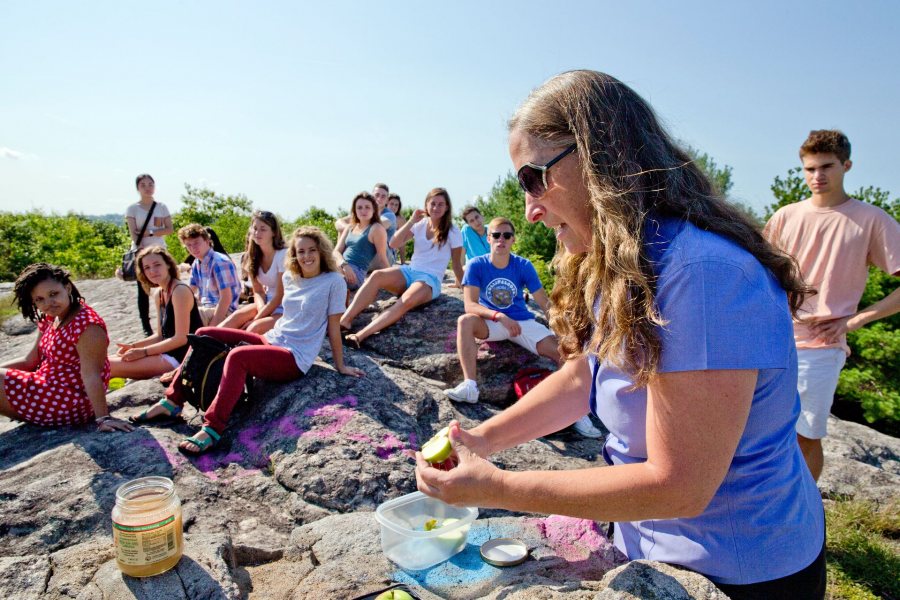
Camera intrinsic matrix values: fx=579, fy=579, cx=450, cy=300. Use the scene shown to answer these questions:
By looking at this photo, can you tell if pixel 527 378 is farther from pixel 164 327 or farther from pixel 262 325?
pixel 164 327

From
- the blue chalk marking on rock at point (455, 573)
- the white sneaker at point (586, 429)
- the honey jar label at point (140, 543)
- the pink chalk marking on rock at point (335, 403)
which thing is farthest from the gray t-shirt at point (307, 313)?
the blue chalk marking on rock at point (455, 573)

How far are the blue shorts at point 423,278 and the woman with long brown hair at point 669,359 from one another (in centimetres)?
503

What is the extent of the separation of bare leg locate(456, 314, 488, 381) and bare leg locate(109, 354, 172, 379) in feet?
8.84

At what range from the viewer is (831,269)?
12.1 ft

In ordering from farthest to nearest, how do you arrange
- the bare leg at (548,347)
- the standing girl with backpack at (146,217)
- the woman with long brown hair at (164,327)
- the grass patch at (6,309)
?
the grass patch at (6,309) → the standing girl with backpack at (146,217) → the bare leg at (548,347) → the woman with long brown hair at (164,327)

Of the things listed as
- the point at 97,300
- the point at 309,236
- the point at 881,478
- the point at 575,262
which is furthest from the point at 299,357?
the point at 97,300

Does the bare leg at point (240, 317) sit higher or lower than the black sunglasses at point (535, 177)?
lower

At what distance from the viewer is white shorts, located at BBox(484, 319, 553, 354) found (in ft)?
18.5

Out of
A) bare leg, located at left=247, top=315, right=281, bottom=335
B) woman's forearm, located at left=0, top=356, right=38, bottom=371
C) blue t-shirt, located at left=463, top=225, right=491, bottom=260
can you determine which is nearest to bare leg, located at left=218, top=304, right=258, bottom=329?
bare leg, located at left=247, top=315, right=281, bottom=335

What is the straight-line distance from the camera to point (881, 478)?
4777 mm

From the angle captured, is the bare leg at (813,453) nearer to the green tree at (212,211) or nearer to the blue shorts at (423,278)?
the blue shorts at (423,278)

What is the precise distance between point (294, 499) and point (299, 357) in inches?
53.5

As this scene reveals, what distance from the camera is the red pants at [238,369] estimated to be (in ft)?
14.0

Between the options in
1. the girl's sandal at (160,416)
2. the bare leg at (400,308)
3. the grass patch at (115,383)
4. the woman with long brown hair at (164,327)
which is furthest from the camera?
the bare leg at (400,308)
